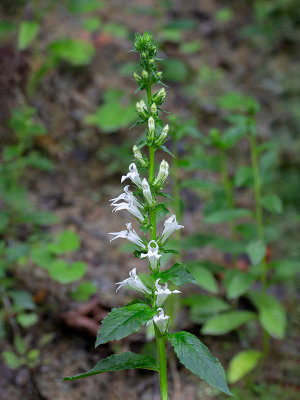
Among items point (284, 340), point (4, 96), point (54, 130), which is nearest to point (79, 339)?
point (284, 340)

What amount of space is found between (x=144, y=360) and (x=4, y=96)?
167 inches

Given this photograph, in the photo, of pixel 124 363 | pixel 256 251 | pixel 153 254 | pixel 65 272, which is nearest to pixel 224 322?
pixel 256 251

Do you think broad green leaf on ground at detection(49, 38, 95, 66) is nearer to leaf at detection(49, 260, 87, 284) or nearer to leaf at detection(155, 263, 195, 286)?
leaf at detection(49, 260, 87, 284)

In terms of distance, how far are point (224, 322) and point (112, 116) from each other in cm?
315

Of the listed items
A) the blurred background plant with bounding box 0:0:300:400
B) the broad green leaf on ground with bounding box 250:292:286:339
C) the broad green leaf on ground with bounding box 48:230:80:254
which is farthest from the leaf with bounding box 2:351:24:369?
the broad green leaf on ground with bounding box 250:292:286:339

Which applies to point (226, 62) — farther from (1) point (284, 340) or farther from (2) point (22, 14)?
(1) point (284, 340)

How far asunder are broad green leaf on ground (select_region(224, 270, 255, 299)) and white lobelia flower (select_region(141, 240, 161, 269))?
144 cm

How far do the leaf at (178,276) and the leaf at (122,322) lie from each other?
15cm

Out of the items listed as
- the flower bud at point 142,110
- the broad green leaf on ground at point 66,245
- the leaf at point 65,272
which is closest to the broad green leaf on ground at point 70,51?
the broad green leaf on ground at point 66,245

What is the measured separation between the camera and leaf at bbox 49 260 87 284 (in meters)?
3.16

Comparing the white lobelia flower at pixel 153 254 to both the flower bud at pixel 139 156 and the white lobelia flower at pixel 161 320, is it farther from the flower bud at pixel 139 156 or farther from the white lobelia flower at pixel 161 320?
the flower bud at pixel 139 156

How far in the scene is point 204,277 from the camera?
10.8 feet

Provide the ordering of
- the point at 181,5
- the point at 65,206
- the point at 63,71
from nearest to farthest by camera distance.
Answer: the point at 65,206 < the point at 63,71 < the point at 181,5

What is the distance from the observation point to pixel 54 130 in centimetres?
532
